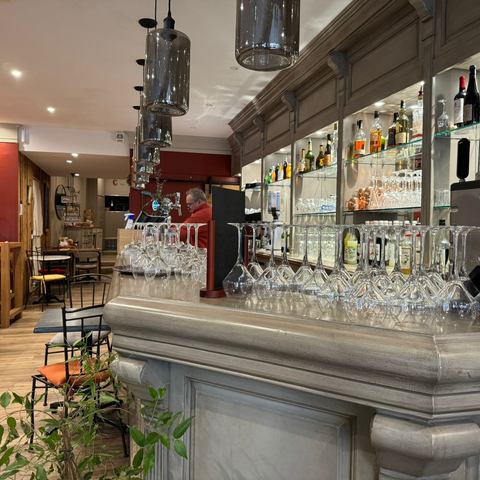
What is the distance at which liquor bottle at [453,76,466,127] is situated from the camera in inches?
97.7

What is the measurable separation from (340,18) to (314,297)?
2.85 m

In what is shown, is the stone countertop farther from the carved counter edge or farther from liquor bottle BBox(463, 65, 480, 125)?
liquor bottle BBox(463, 65, 480, 125)

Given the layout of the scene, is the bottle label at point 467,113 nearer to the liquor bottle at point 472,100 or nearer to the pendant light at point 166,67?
the liquor bottle at point 472,100

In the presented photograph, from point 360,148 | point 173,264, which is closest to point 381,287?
point 173,264

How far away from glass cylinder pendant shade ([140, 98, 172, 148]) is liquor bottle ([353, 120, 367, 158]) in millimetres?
1711

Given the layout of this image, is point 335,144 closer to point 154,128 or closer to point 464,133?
point 464,133

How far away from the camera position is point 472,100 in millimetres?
2514

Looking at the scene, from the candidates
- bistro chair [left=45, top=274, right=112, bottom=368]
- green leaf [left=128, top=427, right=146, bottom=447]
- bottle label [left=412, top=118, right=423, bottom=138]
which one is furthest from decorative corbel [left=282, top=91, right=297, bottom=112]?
green leaf [left=128, top=427, right=146, bottom=447]

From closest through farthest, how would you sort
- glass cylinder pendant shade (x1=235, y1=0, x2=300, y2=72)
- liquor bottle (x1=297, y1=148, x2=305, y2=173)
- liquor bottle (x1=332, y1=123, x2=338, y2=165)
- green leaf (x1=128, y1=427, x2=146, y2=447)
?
green leaf (x1=128, y1=427, x2=146, y2=447) < glass cylinder pendant shade (x1=235, y1=0, x2=300, y2=72) < liquor bottle (x1=332, y1=123, x2=338, y2=165) < liquor bottle (x1=297, y1=148, x2=305, y2=173)

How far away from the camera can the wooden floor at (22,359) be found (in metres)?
2.96

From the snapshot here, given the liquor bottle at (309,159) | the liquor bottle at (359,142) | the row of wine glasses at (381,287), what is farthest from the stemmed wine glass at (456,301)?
the liquor bottle at (309,159)

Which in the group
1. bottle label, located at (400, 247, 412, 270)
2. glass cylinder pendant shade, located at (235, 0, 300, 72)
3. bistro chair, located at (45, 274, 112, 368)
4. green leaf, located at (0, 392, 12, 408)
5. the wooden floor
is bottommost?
the wooden floor

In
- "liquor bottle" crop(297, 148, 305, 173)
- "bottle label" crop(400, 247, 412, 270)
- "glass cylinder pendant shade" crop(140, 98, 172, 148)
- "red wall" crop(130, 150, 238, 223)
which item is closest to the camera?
"glass cylinder pendant shade" crop(140, 98, 172, 148)

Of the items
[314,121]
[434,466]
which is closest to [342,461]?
[434,466]
